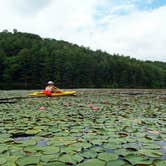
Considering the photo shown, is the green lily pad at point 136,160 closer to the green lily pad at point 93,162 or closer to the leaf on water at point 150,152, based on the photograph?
the leaf on water at point 150,152

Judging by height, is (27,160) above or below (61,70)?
below

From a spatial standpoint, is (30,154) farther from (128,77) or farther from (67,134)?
(128,77)

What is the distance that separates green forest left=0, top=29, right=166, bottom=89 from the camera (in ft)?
172

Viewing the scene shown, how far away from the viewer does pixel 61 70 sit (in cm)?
5772

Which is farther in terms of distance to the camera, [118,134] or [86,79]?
[86,79]

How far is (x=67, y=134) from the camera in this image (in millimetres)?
5328

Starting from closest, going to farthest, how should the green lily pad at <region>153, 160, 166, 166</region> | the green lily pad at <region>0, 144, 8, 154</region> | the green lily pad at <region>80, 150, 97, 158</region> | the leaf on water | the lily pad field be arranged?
the green lily pad at <region>153, 160, 166, 166</region> → the lily pad field → the green lily pad at <region>80, 150, 97, 158</region> → the leaf on water → the green lily pad at <region>0, 144, 8, 154</region>

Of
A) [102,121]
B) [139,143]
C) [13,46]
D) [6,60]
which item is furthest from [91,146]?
[13,46]

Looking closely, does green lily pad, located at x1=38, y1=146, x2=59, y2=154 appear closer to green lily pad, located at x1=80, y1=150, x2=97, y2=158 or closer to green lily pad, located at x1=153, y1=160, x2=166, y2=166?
green lily pad, located at x1=80, y1=150, x2=97, y2=158

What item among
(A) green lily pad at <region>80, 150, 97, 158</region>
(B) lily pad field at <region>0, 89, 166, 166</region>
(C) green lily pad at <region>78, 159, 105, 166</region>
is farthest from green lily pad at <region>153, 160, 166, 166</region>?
(A) green lily pad at <region>80, 150, 97, 158</region>

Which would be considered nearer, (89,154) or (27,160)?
(27,160)

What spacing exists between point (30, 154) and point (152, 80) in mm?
73897

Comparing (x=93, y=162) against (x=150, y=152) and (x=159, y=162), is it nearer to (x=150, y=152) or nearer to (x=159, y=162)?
(x=159, y=162)

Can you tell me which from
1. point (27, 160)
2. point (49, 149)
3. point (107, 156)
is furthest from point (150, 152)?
point (27, 160)
